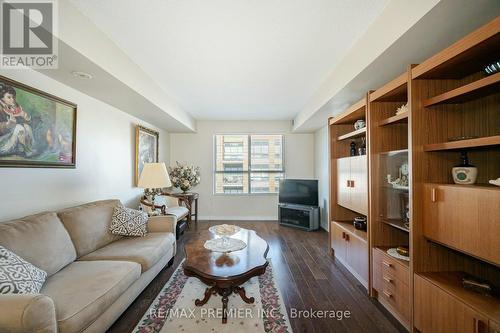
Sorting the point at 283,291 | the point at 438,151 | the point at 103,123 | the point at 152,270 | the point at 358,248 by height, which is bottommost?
the point at 283,291

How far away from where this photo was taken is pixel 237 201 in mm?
5602

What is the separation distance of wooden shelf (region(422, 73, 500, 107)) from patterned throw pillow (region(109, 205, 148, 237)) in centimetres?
319

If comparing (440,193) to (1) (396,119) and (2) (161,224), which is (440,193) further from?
(2) (161,224)

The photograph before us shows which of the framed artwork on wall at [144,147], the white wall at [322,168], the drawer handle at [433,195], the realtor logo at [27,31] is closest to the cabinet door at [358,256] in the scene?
the drawer handle at [433,195]

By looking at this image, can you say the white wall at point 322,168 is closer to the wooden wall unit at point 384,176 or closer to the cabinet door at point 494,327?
the wooden wall unit at point 384,176

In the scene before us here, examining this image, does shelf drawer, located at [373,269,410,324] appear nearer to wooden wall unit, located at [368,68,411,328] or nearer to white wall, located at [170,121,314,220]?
wooden wall unit, located at [368,68,411,328]

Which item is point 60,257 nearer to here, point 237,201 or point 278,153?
point 237,201

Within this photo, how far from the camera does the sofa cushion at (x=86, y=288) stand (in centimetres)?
130

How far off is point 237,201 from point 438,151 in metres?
4.44

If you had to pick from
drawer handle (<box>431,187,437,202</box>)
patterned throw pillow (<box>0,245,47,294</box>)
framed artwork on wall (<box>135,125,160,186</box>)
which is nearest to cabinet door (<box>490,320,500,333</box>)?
drawer handle (<box>431,187,437,202</box>)

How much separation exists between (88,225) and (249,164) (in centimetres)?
390

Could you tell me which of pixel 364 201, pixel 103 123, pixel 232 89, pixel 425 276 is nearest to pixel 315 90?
pixel 232 89

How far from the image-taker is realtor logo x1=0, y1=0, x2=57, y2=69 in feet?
4.74

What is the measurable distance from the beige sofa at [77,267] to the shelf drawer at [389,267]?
2.30 m
